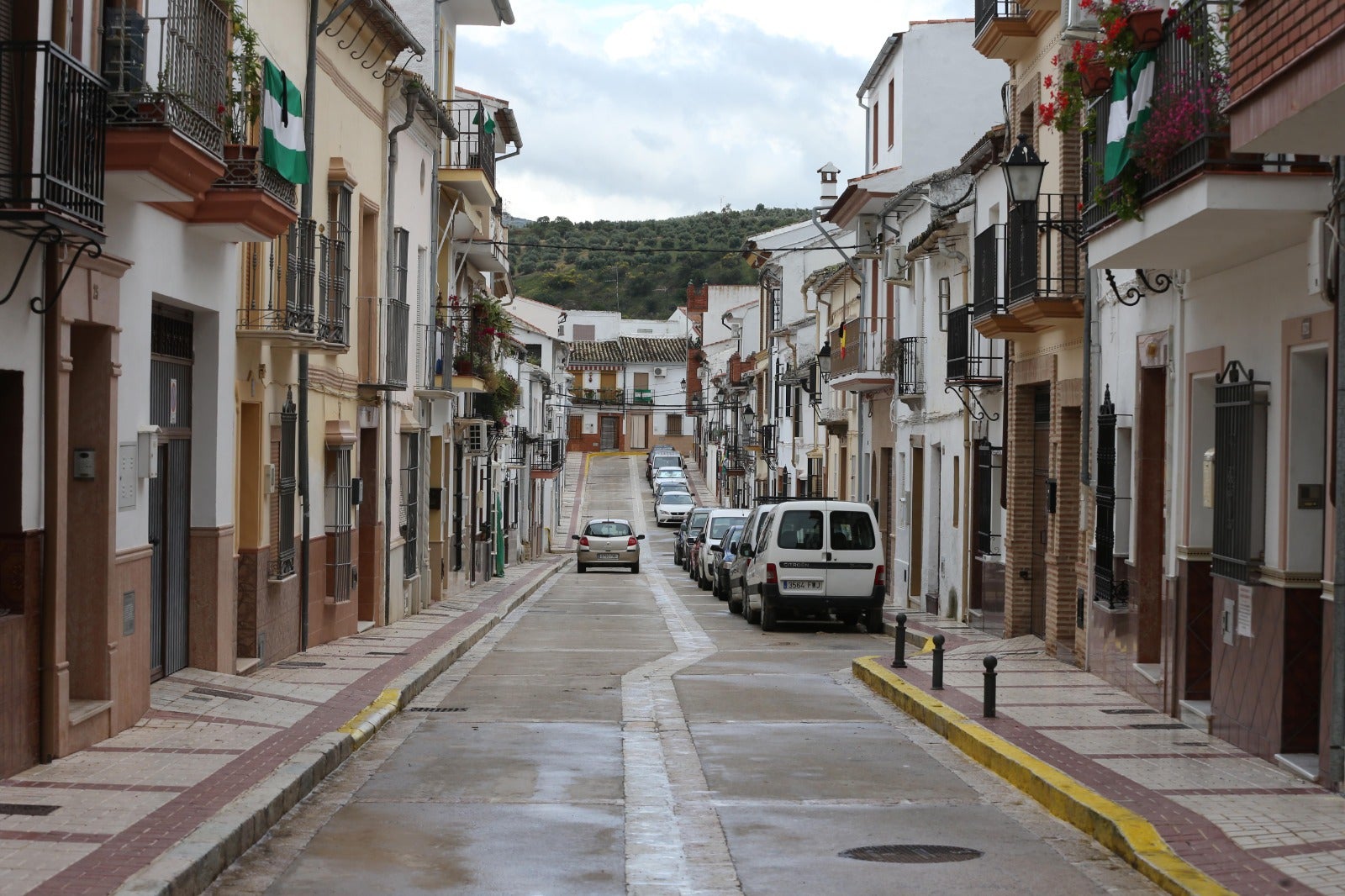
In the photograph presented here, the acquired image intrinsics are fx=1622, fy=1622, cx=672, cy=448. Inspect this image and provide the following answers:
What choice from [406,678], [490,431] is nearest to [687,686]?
[406,678]

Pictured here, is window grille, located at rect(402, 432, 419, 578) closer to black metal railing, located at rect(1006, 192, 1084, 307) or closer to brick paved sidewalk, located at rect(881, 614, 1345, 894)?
black metal railing, located at rect(1006, 192, 1084, 307)

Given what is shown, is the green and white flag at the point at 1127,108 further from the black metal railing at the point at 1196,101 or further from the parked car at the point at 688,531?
the parked car at the point at 688,531

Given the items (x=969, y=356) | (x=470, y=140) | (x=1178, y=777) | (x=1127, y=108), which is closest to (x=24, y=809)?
(x=1178, y=777)

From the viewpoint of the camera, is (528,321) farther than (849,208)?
Yes

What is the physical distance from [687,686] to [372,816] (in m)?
7.24

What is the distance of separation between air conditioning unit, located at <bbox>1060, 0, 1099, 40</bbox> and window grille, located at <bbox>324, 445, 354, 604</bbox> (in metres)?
9.66

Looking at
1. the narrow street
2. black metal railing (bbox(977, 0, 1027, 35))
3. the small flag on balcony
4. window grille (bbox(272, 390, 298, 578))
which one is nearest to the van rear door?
the narrow street

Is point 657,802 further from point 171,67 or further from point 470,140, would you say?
point 470,140

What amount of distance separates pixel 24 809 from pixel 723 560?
83.9 feet

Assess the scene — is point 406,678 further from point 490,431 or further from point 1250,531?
point 490,431

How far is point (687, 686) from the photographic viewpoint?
16547 mm

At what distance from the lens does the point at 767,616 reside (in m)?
24.6

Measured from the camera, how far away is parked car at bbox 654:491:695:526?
Result: 74438 mm

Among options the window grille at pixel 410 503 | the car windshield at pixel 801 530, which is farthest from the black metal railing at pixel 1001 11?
the window grille at pixel 410 503
